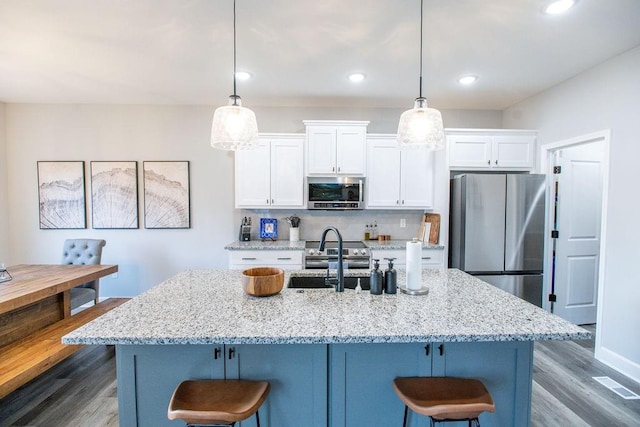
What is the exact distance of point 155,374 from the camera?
1420 millimetres

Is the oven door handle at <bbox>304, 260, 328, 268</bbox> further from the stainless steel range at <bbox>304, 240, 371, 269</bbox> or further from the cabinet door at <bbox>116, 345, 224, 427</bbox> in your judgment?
the cabinet door at <bbox>116, 345, 224, 427</bbox>

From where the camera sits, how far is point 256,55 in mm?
2660

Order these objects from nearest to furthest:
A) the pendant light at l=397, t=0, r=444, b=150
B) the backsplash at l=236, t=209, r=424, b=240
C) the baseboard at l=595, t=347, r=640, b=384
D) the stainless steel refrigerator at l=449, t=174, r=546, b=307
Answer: the pendant light at l=397, t=0, r=444, b=150 → the baseboard at l=595, t=347, r=640, b=384 → the stainless steel refrigerator at l=449, t=174, r=546, b=307 → the backsplash at l=236, t=209, r=424, b=240

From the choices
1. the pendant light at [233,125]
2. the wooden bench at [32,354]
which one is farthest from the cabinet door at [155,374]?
the pendant light at [233,125]

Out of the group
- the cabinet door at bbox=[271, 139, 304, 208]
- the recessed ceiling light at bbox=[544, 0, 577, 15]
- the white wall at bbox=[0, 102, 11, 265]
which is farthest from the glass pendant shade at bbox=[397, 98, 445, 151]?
the white wall at bbox=[0, 102, 11, 265]

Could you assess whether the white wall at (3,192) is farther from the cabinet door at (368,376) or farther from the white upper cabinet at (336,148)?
the cabinet door at (368,376)

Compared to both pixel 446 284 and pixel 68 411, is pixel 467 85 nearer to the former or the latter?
pixel 446 284

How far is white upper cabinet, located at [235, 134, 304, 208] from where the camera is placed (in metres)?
3.74

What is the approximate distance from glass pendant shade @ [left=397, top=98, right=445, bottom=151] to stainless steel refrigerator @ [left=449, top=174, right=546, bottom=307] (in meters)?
1.76

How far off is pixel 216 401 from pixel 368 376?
684mm

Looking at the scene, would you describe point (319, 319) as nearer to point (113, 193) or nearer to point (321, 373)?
point (321, 373)

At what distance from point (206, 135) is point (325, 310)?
11.0ft

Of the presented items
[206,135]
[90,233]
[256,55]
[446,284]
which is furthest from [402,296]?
[90,233]

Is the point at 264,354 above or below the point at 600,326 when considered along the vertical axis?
above
